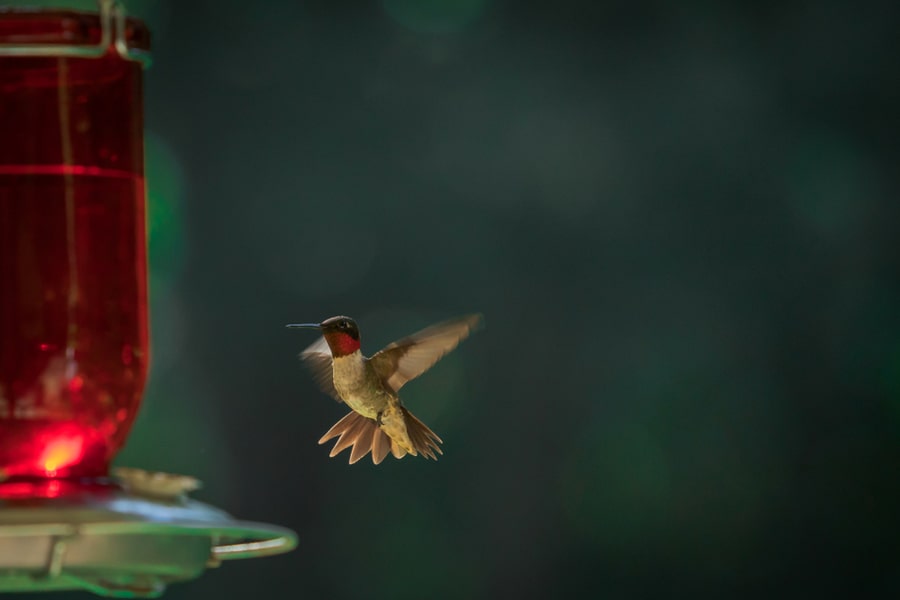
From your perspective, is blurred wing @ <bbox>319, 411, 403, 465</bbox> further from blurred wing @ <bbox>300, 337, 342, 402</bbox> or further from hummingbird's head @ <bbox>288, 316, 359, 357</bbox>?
hummingbird's head @ <bbox>288, 316, 359, 357</bbox>

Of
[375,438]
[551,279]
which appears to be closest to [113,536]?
[375,438]

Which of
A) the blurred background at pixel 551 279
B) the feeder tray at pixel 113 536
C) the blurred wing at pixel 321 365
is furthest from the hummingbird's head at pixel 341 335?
the blurred background at pixel 551 279

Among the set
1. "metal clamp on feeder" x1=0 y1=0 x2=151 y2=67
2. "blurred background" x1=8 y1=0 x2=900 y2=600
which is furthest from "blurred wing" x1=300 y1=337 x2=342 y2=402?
"blurred background" x1=8 y1=0 x2=900 y2=600

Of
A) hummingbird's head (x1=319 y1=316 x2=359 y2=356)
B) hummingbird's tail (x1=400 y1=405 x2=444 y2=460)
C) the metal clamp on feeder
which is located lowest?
hummingbird's tail (x1=400 y1=405 x2=444 y2=460)

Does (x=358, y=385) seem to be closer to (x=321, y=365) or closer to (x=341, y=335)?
(x=341, y=335)

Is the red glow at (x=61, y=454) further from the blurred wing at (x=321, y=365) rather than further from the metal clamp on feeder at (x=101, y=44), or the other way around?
the blurred wing at (x=321, y=365)
